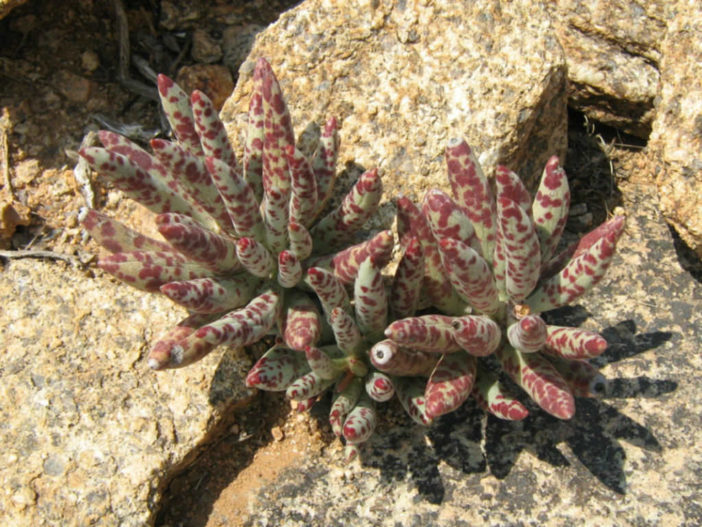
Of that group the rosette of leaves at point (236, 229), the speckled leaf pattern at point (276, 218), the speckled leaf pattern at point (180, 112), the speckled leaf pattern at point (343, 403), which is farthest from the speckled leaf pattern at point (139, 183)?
the speckled leaf pattern at point (343, 403)

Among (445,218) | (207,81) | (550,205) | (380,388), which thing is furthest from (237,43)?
(380,388)

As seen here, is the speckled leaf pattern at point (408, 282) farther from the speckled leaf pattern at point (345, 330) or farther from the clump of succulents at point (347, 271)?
the speckled leaf pattern at point (345, 330)

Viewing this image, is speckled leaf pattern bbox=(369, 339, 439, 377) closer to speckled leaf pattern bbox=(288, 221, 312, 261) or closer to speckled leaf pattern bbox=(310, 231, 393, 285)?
speckled leaf pattern bbox=(310, 231, 393, 285)

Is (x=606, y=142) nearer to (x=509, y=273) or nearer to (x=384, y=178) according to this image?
(x=384, y=178)

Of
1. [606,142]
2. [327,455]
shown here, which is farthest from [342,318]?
[606,142]

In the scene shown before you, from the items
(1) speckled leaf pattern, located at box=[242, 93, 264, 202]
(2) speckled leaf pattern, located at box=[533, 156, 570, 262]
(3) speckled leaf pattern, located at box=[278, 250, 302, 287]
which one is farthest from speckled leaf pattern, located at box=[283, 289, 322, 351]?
(2) speckled leaf pattern, located at box=[533, 156, 570, 262]

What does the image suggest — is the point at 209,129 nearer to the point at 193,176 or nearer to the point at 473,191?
the point at 193,176
